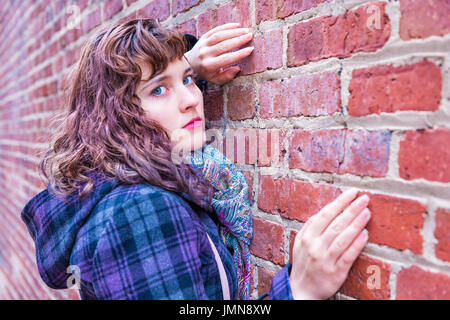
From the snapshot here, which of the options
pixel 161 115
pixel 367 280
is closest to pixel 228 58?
pixel 161 115

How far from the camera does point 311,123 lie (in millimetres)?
910

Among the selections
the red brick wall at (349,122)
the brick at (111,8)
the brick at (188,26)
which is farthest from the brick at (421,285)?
the brick at (111,8)

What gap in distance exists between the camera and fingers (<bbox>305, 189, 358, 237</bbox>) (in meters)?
0.82

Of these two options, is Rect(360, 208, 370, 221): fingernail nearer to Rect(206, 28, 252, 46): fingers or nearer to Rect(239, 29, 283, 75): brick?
Rect(239, 29, 283, 75): brick

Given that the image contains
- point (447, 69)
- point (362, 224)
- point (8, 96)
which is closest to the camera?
point (447, 69)

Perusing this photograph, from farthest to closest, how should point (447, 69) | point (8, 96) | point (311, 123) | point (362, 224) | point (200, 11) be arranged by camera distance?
point (8, 96) < point (200, 11) < point (311, 123) < point (362, 224) < point (447, 69)

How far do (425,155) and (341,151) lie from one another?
184 millimetres

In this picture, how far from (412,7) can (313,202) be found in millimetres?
460

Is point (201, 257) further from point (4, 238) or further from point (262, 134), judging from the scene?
point (4, 238)

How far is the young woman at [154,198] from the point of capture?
83 centimetres

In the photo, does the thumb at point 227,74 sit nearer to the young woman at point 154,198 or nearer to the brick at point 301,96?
the young woman at point 154,198
